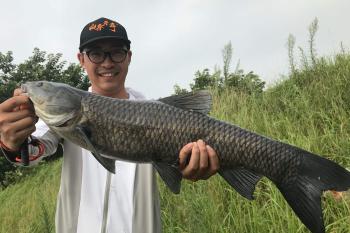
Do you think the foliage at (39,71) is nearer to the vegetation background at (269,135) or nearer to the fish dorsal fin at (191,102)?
the vegetation background at (269,135)

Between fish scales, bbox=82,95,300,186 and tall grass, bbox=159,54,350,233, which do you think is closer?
fish scales, bbox=82,95,300,186

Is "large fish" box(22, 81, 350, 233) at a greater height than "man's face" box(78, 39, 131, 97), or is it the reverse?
"man's face" box(78, 39, 131, 97)

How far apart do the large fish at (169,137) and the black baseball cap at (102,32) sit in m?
0.80

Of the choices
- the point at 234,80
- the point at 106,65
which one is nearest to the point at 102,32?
the point at 106,65

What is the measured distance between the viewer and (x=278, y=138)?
17.3 feet

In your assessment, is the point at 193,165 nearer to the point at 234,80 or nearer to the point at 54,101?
the point at 54,101

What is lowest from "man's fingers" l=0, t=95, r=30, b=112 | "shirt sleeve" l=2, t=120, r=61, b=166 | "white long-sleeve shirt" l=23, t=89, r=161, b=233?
"white long-sleeve shirt" l=23, t=89, r=161, b=233

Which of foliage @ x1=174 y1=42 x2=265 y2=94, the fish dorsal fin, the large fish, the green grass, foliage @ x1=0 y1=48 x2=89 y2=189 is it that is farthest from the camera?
foliage @ x1=0 y1=48 x2=89 y2=189

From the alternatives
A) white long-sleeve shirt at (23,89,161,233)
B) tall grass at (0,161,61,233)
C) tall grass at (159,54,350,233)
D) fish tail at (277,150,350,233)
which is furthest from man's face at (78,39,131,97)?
tall grass at (0,161,61,233)

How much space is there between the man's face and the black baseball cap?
0.04 meters

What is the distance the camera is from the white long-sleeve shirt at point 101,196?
2.92m

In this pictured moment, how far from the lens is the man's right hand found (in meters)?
2.44

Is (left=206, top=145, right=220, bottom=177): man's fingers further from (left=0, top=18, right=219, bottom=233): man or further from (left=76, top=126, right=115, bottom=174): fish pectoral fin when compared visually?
(left=76, top=126, right=115, bottom=174): fish pectoral fin

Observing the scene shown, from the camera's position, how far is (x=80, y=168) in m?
3.03
